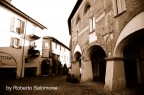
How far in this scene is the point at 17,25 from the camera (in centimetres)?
1675

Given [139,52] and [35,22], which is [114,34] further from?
[35,22]

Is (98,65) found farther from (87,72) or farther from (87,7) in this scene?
(87,7)

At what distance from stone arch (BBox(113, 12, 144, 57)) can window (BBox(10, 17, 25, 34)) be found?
13.3 m

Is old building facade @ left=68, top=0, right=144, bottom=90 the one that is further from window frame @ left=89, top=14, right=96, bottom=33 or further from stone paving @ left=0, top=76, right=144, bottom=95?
stone paving @ left=0, top=76, right=144, bottom=95

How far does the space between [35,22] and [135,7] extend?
17.4 metres

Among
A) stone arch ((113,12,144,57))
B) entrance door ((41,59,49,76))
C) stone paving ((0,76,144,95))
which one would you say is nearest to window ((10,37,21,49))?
stone paving ((0,76,144,95))

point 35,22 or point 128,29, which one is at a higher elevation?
point 35,22

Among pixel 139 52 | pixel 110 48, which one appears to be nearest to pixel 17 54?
pixel 110 48

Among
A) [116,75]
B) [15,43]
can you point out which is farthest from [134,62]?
[15,43]

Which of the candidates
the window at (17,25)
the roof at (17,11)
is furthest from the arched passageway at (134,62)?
the roof at (17,11)

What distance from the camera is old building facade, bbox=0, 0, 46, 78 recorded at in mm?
14570

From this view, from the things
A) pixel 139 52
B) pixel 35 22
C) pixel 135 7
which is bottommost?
pixel 139 52

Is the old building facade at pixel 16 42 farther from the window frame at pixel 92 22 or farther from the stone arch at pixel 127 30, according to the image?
the stone arch at pixel 127 30

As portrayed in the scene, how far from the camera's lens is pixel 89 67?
40.2 ft
